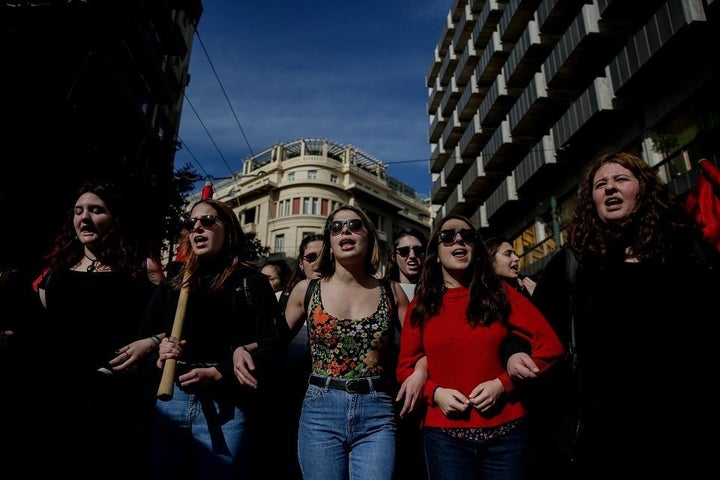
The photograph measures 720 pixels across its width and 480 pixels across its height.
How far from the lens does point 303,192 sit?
3981cm

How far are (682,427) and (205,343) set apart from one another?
2208mm

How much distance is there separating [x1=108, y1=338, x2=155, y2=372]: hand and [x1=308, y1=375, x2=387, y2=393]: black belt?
92 cm

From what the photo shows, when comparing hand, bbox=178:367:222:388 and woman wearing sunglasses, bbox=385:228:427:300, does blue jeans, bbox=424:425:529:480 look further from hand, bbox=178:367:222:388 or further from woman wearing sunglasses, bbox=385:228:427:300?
woman wearing sunglasses, bbox=385:228:427:300

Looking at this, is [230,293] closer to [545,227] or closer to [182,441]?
[182,441]

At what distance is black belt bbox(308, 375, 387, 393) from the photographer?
2201mm

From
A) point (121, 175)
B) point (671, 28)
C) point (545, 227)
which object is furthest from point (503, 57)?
point (121, 175)

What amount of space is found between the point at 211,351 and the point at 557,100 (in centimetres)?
1840

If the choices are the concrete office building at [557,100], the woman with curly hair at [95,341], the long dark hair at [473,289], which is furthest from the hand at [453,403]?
the concrete office building at [557,100]

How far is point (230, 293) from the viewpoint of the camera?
7.91 ft

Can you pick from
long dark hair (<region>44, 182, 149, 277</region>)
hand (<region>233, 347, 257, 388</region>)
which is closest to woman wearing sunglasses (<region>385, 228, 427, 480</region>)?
hand (<region>233, 347, 257, 388</region>)

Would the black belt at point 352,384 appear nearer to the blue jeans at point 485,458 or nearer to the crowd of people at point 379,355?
the crowd of people at point 379,355

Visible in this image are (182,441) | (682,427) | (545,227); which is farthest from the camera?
(545,227)

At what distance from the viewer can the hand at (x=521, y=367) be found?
79.0 inches

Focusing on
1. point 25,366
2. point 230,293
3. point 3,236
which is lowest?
point 25,366
